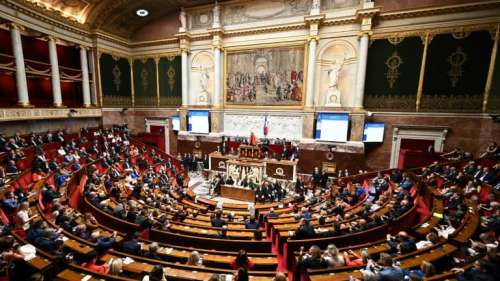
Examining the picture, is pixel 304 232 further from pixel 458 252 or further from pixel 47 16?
pixel 47 16

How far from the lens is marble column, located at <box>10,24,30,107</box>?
40.2 ft

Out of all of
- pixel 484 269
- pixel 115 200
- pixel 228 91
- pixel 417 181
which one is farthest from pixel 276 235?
pixel 228 91

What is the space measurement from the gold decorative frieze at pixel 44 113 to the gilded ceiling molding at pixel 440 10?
20.2 meters

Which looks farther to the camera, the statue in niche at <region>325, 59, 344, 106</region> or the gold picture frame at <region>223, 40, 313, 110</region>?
the gold picture frame at <region>223, 40, 313, 110</region>

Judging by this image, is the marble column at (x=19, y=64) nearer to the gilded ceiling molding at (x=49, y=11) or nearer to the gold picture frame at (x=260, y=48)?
the gilded ceiling molding at (x=49, y=11)

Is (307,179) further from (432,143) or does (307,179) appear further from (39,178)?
(39,178)

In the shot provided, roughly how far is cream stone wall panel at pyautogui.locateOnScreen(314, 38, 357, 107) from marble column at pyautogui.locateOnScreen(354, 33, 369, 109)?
1.34 feet

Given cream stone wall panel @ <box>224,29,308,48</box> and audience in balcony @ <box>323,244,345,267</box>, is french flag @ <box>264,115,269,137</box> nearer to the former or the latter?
cream stone wall panel @ <box>224,29,308,48</box>

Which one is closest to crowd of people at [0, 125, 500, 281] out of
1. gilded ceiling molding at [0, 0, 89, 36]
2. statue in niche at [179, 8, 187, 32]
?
gilded ceiling molding at [0, 0, 89, 36]

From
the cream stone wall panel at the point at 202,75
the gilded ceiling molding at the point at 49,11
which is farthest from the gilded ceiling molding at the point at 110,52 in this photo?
the cream stone wall panel at the point at 202,75

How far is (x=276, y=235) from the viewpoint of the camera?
620 cm

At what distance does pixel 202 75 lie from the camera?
1822 cm


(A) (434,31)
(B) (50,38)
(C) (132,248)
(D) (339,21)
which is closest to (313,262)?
(C) (132,248)

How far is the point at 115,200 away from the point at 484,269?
29.8 ft
